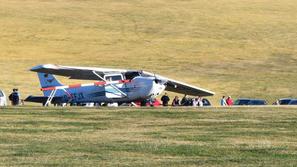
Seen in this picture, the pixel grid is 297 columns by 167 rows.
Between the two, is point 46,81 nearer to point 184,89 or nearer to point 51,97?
point 51,97

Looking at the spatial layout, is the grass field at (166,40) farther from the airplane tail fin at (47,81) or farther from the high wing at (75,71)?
the high wing at (75,71)

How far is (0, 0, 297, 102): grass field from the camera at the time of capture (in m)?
75.4

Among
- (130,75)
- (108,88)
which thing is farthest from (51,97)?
(130,75)

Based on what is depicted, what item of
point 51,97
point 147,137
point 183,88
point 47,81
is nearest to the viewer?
point 147,137

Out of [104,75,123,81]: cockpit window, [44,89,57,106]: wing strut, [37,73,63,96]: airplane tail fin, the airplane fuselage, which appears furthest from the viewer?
[37,73,63,96]: airplane tail fin

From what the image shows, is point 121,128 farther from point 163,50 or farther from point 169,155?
point 163,50

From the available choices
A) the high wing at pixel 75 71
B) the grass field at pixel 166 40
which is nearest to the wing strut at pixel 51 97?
the high wing at pixel 75 71

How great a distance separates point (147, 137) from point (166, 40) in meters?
65.8

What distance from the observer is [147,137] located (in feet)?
79.6

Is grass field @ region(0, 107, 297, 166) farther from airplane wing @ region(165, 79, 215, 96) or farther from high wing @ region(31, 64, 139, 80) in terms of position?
airplane wing @ region(165, 79, 215, 96)

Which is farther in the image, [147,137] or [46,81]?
[46,81]

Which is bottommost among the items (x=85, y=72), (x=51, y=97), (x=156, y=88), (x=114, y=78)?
(x=51, y=97)

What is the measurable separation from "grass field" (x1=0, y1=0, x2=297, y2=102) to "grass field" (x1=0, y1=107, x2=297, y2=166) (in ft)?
114

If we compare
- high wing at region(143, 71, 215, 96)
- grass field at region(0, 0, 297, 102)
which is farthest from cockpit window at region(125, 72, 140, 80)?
grass field at region(0, 0, 297, 102)
